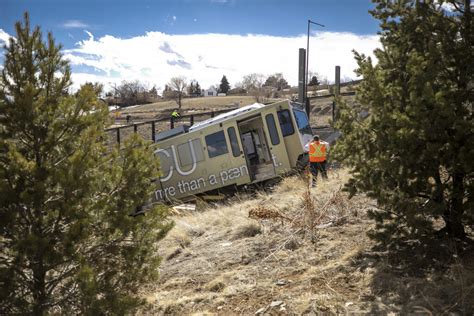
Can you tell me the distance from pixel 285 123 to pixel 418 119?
933 centimetres

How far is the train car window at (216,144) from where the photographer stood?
529 inches

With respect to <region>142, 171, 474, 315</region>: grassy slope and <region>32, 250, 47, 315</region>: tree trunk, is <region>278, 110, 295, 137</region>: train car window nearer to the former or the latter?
<region>142, 171, 474, 315</region>: grassy slope

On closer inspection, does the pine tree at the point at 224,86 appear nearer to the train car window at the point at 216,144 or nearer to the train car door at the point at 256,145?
the train car door at the point at 256,145

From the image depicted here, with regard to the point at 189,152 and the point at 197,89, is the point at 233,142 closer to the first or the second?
the point at 189,152

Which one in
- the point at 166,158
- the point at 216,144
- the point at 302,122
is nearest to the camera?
the point at 216,144

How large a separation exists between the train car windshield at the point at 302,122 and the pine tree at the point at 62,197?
32.9 feet

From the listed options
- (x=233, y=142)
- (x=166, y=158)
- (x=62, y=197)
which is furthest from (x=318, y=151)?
(x=62, y=197)

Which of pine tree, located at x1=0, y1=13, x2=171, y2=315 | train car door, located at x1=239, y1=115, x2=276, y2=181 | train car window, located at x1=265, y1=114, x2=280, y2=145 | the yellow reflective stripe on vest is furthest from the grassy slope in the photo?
train car door, located at x1=239, y1=115, x2=276, y2=181

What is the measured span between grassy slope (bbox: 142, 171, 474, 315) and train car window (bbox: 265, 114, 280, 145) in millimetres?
6322

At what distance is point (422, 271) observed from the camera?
13.3 feet

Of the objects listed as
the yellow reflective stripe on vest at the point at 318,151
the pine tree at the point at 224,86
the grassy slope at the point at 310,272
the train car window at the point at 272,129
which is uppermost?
the pine tree at the point at 224,86

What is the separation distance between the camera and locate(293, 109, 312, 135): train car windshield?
1333cm

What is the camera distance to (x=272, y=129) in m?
13.0

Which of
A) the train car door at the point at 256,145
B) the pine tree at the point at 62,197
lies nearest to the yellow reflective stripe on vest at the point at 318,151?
the train car door at the point at 256,145
